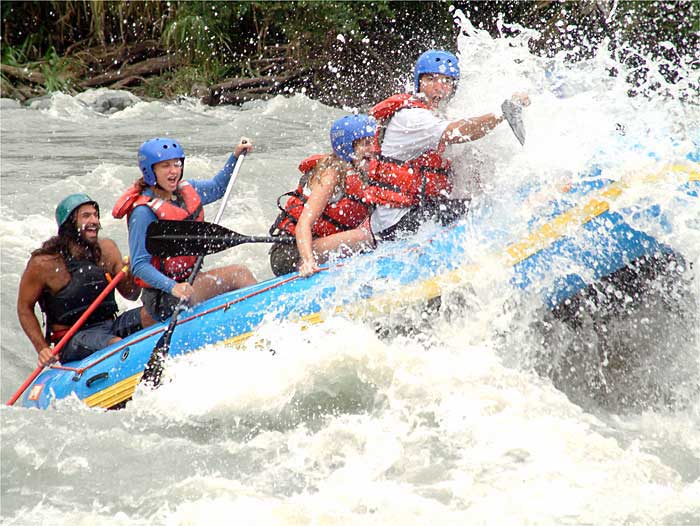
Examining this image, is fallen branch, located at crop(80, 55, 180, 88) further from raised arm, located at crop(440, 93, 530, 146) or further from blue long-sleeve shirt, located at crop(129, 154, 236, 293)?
raised arm, located at crop(440, 93, 530, 146)

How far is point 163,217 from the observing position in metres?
4.75

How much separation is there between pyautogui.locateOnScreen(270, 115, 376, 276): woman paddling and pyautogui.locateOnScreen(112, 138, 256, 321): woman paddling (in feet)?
1.11

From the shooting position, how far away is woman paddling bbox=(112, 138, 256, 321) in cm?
466

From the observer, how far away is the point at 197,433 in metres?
4.25

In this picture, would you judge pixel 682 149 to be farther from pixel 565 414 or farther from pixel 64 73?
pixel 64 73

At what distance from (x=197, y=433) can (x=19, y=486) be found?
0.78 meters

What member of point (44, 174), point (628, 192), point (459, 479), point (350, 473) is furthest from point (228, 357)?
point (44, 174)

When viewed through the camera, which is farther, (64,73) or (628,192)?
(64,73)

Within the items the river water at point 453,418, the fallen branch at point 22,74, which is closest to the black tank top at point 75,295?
the river water at point 453,418

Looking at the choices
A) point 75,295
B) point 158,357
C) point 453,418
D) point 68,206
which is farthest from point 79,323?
point 453,418

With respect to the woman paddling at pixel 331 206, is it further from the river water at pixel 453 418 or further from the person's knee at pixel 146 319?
the person's knee at pixel 146 319

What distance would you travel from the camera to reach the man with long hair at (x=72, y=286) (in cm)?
495

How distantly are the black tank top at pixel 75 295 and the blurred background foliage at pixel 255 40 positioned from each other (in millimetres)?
8555

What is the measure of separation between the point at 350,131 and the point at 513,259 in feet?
3.17
